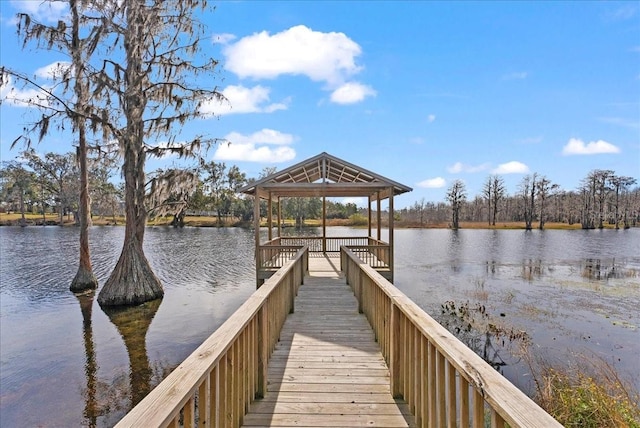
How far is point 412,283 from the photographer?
1544 cm

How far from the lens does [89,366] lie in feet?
24.5

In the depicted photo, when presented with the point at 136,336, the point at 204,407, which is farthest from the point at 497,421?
the point at 136,336

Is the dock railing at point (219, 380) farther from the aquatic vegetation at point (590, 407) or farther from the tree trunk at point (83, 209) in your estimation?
the tree trunk at point (83, 209)

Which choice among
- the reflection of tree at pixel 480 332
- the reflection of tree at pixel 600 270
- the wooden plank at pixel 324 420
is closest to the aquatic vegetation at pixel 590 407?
the reflection of tree at pixel 480 332

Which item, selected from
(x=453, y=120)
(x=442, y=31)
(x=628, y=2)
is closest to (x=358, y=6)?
(x=442, y=31)

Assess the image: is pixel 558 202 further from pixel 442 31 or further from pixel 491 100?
pixel 442 31

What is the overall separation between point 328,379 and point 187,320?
8207 mm

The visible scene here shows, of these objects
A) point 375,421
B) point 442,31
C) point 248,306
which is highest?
point 442,31

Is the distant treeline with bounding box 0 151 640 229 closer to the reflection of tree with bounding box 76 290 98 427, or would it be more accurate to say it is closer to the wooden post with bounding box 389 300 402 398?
the reflection of tree with bounding box 76 290 98 427

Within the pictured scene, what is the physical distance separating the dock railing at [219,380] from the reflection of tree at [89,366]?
3.79 meters

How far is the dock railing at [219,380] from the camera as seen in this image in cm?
134

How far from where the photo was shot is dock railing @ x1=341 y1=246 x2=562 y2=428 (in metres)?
1.37

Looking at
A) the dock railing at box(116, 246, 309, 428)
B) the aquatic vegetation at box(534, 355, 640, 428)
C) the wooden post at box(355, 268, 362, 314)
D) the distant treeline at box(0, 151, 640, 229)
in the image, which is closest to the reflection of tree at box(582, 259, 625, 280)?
the aquatic vegetation at box(534, 355, 640, 428)

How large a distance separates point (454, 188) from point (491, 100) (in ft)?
106
